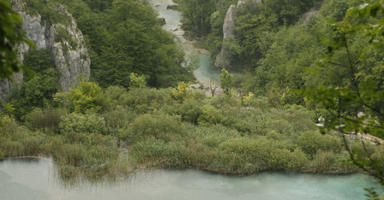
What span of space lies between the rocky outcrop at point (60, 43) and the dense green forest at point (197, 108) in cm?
58

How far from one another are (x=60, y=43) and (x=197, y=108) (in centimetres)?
1326

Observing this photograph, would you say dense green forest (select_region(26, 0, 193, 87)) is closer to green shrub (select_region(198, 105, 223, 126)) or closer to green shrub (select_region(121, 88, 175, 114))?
green shrub (select_region(121, 88, 175, 114))

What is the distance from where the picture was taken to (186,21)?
161 ft

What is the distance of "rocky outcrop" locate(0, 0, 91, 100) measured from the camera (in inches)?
981

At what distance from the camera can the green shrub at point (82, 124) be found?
14.8 meters

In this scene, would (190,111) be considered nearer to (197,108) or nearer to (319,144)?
(197,108)

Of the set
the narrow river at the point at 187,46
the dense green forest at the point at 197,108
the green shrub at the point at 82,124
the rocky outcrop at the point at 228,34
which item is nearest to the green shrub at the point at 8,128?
the dense green forest at the point at 197,108

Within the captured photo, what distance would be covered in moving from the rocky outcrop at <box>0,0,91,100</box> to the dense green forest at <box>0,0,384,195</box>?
0.58 m

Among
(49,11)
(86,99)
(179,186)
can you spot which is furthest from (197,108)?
(49,11)

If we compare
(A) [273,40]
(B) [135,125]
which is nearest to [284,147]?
(B) [135,125]

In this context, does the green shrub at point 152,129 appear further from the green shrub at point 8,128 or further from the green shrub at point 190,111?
the green shrub at point 8,128

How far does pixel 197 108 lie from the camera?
17906 mm

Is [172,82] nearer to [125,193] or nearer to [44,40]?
[44,40]

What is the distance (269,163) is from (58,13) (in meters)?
21.2
